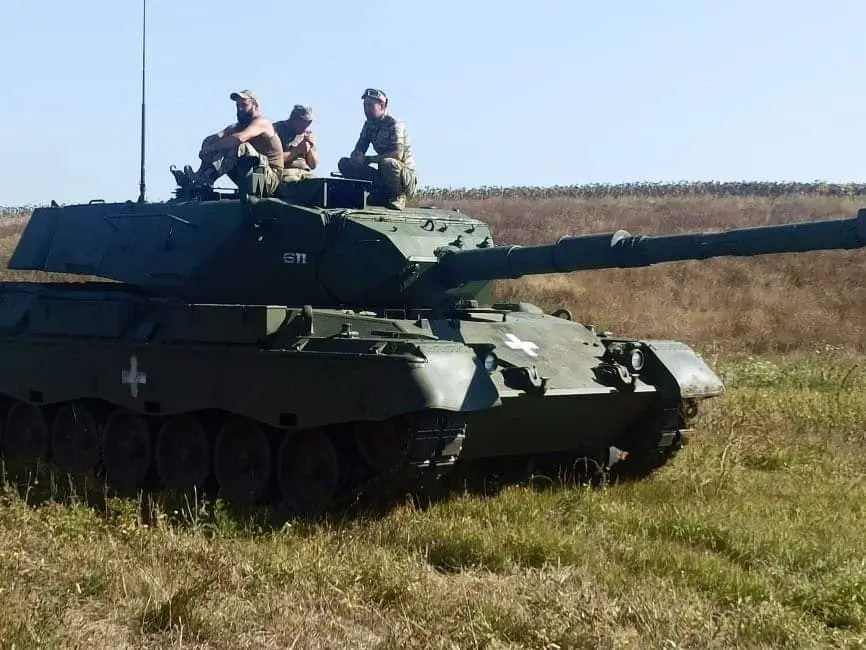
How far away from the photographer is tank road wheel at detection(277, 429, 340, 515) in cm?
925

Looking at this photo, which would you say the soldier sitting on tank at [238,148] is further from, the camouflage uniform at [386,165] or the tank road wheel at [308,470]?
the tank road wheel at [308,470]

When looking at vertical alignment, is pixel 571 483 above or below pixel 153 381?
below

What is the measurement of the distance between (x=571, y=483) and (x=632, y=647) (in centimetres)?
496

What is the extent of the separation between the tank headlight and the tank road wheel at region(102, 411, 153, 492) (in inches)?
166

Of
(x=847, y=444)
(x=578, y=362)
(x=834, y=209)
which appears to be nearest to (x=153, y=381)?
(x=578, y=362)

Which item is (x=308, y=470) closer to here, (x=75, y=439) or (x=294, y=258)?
(x=294, y=258)

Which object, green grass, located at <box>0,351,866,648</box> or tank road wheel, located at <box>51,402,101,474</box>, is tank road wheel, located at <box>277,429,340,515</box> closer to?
green grass, located at <box>0,351,866,648</box>

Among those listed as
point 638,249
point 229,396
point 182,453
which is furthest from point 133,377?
point 638,249

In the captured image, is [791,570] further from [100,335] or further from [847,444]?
[100,335]

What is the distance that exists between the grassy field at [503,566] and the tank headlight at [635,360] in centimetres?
102

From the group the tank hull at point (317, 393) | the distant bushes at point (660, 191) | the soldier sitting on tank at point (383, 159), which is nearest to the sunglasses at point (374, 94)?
the soldier sitting on tank at point (383, 159)

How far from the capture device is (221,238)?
1084cm

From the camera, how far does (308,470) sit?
954 centimetres

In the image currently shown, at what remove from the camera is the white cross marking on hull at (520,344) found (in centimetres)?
989
